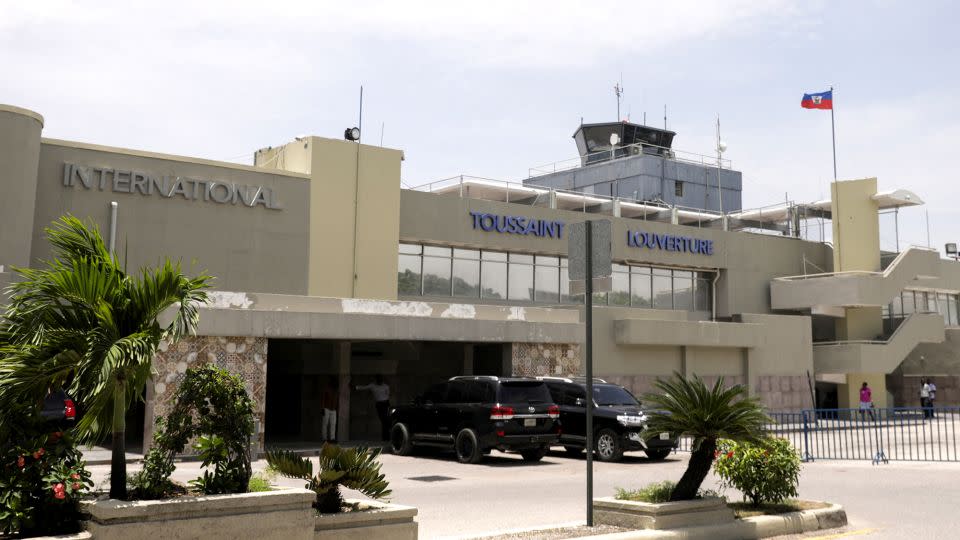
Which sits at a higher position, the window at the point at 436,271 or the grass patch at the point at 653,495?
the window at the point at 436,271

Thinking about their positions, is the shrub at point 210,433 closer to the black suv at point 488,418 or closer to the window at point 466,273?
the black suv at point 488,418

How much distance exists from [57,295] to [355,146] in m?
25.6

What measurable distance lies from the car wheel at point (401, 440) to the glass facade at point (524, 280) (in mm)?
11089

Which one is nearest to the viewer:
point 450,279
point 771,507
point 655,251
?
point 771,507

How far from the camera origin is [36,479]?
7.66m

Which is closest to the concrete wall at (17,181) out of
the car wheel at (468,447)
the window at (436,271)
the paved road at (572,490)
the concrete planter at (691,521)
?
the paved road at (572,490)

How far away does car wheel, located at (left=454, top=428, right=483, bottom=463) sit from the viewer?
70.0 feet

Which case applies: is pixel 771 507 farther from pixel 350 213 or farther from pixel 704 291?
pixel 704 291

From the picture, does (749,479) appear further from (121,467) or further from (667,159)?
(667,159)

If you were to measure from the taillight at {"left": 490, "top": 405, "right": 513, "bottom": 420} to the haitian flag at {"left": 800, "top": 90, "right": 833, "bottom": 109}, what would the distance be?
117 feet

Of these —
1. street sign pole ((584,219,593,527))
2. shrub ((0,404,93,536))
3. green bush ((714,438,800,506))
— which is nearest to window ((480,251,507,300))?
green bush ((714,438,800,506))

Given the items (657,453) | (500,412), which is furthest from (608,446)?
(500,412)

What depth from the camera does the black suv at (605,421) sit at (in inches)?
874

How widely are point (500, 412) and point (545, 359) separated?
766cm
